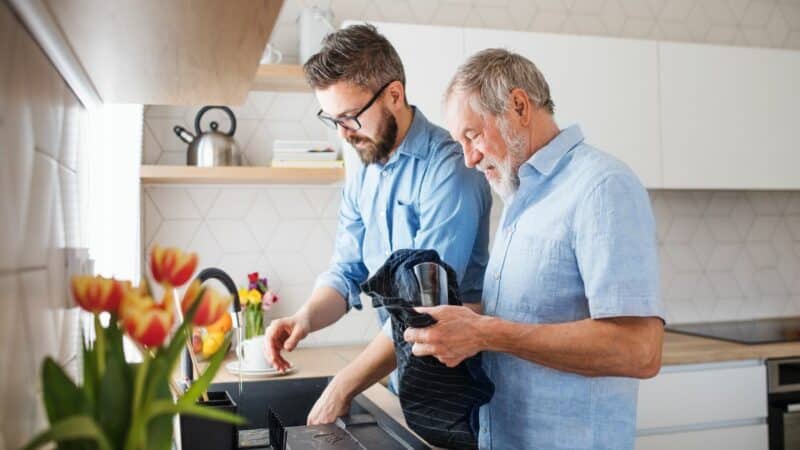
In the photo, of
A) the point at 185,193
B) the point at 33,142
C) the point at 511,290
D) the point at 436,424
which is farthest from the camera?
the point at 185,193

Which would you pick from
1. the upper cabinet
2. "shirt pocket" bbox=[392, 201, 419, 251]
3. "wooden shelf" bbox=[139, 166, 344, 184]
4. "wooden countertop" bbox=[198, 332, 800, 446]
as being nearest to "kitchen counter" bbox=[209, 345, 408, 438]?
"wooden countertop" bbox=[198, 332, 800, 446]

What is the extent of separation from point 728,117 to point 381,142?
5.61ft

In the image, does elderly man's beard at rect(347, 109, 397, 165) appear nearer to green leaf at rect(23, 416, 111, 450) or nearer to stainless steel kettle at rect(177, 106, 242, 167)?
stainless steel kettle at rect(177, 106, 242, 167)

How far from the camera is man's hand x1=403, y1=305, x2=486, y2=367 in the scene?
1218mm

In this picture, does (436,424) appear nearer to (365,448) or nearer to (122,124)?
(365,448)

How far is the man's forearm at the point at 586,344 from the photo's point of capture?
1.23m

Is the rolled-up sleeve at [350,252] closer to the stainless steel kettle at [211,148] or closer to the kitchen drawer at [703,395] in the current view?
the stainless steel kettle at [211,148]

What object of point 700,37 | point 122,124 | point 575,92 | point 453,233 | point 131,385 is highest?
point 700,37

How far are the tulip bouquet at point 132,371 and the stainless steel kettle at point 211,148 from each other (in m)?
2.08

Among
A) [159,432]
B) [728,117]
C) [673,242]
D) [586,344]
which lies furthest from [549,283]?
[673,242]

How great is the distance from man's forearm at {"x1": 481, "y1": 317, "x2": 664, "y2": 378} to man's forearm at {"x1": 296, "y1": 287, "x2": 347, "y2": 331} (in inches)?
26.0

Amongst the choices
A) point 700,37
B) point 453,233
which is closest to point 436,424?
point 453,233

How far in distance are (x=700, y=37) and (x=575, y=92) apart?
3.41ft

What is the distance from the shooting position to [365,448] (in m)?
1.09
